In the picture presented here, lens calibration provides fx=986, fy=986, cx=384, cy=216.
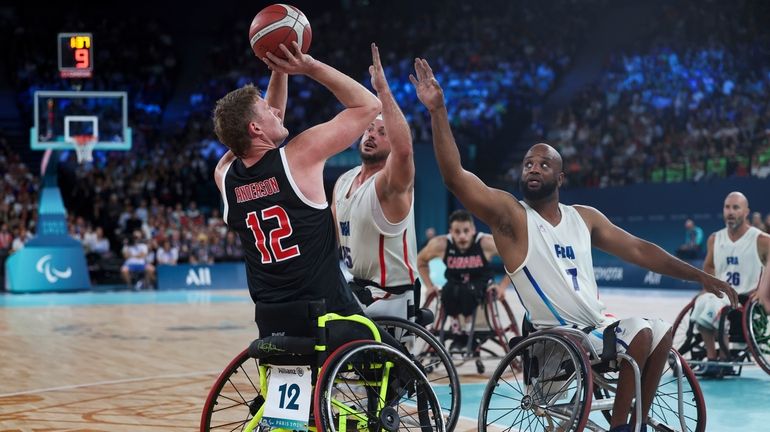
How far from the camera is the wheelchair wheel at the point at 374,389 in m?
3.99

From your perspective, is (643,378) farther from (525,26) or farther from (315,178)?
(525,26)

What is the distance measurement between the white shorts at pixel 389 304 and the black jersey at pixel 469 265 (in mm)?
3447

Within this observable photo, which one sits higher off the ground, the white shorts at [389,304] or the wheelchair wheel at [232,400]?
the white shorts at [389,304]

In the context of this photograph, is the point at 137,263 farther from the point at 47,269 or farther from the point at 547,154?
the point at 547,154

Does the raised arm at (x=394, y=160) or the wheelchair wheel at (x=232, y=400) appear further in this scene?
the raised arm at (x=394, y=160)

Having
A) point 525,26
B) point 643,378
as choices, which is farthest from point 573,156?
point 643,378

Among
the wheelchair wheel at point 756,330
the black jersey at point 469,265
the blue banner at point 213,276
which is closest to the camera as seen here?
the wheelchair wheel at point 756,330

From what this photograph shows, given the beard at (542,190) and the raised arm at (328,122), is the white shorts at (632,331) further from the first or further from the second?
the raised arm at (328,122)

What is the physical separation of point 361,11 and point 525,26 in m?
5.49

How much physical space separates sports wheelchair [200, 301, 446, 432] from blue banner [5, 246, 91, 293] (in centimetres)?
1773

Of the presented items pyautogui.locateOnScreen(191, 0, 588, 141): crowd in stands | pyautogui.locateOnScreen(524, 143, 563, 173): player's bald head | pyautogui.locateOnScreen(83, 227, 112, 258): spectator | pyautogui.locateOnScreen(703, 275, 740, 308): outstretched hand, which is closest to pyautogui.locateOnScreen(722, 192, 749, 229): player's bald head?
pyautogui.locateOnScreen(703, 275, 740, 308): outstretched hand

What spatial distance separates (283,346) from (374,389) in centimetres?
46

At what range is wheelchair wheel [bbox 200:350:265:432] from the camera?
14.4ft

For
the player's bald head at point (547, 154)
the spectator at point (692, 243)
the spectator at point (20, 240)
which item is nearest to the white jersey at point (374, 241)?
the player's bald head at point (547, 154)
